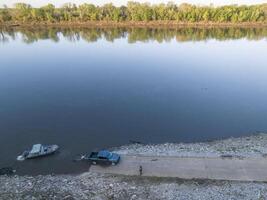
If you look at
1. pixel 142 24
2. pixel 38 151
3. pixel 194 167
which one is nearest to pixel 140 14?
pixel 142 24

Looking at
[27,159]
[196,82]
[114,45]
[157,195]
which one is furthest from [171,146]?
[114,45]

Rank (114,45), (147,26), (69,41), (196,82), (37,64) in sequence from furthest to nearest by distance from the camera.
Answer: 1. (147,26)
2. (69,41)
3. (114,45)
4. (37,64)
5. (196,82)

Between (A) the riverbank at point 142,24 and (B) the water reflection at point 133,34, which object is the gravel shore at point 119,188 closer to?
(B) the water reflection at point 133,34

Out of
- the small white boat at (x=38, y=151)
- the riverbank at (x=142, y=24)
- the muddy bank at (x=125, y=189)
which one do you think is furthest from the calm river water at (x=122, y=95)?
the riverbank at (x=142, y=24)

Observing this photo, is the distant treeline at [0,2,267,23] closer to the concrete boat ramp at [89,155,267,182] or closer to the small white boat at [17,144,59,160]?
the small white boat at [17,144,59,160]

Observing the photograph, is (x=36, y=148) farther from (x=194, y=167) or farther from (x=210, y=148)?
(x=210, y=148)

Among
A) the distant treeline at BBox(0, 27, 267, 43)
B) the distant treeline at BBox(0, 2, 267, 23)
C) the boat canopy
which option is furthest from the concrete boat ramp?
the distant treeline at BBox(0, 2, 267, 23)

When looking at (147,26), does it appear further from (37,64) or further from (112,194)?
(112,194)
